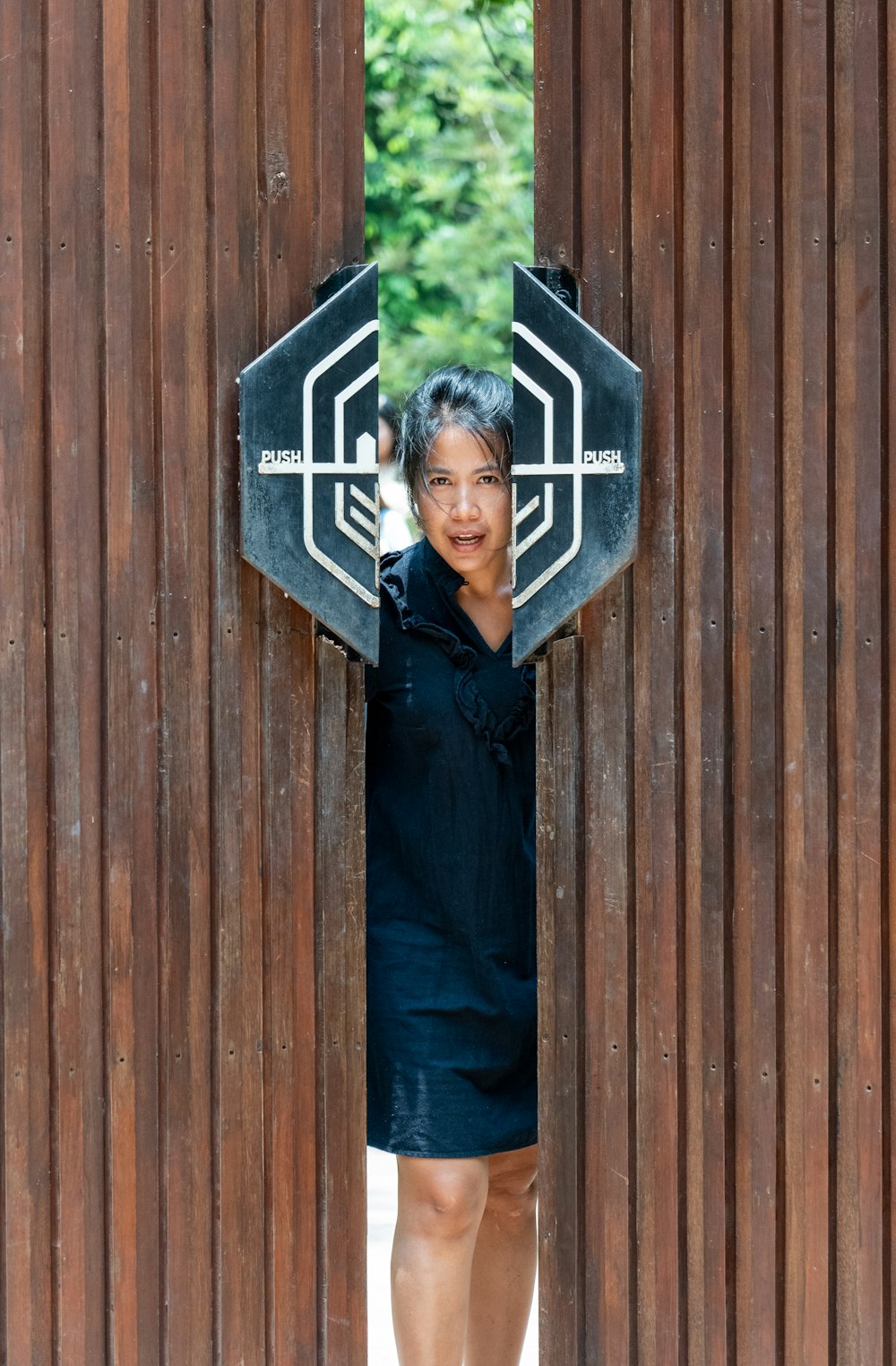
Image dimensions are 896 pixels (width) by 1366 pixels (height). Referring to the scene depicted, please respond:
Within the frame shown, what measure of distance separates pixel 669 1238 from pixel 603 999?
38 cm

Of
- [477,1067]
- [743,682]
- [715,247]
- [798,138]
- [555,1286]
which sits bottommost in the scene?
[555,1286]

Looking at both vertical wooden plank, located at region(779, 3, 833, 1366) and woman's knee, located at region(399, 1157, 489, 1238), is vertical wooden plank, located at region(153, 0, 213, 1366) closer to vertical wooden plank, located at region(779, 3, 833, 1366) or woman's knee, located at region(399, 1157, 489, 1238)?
Answer: woman's knee, located at region(399, 1157, 489, 1238)

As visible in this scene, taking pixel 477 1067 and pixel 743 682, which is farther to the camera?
pixel 477 1067

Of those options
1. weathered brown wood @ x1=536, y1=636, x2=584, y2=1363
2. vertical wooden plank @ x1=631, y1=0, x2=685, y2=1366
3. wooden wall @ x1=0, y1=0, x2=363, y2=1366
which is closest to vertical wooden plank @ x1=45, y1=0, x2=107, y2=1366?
wooden wall @ x1=0, y1=0, x2=363, y2=1366

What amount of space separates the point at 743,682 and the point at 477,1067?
0.78 m

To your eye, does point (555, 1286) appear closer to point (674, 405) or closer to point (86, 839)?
point (86, 839)

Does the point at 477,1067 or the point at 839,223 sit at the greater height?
the point at 839,223

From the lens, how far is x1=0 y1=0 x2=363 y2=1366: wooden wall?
90.3 inches

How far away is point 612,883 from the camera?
7.86ft

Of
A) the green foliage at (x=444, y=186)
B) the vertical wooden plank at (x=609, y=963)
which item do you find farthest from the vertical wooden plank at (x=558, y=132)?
the green foliage at (x=444, y=186)

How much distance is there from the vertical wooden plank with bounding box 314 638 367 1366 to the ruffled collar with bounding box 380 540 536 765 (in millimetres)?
210

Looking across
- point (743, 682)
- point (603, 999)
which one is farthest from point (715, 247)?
point (603, 999)

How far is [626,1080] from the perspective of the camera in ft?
7.88

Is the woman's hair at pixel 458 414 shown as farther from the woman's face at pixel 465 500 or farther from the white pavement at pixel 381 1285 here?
the white pavement at pixel 381 1285
